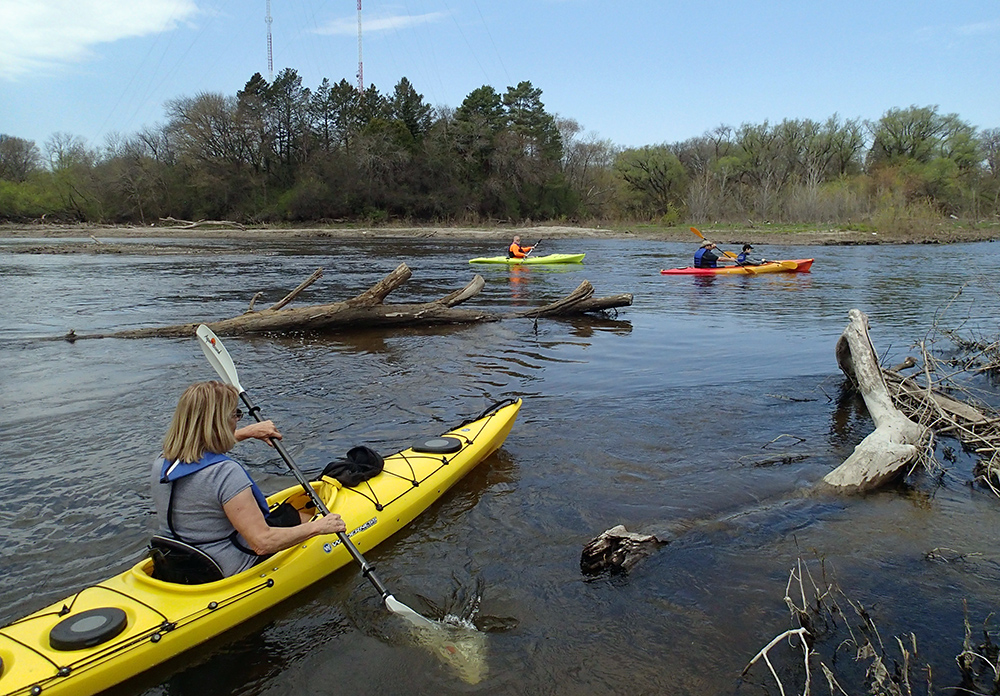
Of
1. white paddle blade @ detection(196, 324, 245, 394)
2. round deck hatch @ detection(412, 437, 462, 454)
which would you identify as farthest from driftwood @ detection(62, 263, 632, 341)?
round deck hatch @ detection(412, 437, 462, 454)

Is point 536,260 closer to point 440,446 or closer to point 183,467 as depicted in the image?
point 440,446

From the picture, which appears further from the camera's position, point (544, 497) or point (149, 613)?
point (544, 497)

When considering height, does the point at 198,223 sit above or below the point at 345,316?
above

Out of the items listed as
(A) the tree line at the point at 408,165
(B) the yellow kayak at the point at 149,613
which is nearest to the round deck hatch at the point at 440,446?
(B) the yellow kayak at the point at 149,613

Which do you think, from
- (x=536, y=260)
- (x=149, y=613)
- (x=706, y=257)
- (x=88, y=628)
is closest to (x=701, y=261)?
(x=706, y=257)

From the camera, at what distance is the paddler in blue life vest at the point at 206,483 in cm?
301

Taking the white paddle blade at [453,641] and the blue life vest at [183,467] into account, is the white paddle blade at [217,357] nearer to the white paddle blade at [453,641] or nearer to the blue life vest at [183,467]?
the blue life vest at [183,467]

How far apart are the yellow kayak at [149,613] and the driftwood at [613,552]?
4.09ft

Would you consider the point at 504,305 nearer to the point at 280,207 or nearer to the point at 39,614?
the point at 39,614

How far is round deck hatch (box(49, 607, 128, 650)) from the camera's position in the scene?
280 centimetres

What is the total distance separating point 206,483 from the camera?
9.95 feet

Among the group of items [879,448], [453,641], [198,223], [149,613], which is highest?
[198,223]

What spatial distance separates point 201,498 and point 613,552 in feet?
7.47

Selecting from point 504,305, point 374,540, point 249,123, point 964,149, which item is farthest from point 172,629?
point 964,149
